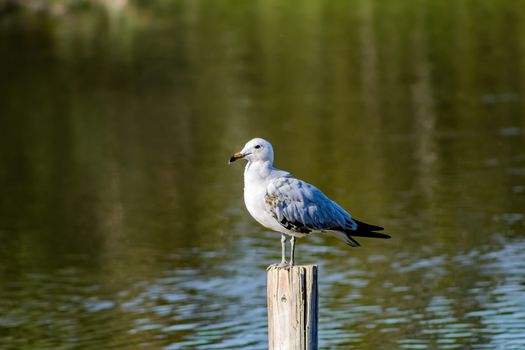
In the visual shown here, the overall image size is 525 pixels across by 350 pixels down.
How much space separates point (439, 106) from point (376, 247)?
51.7 ft

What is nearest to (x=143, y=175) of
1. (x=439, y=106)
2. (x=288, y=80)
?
(x=439, y=106)

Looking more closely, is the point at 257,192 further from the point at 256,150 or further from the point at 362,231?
the point at 362,231

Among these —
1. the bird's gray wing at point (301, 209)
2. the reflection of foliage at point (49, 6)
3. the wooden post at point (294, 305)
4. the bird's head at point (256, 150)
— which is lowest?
the wooden post at point (294, 305)

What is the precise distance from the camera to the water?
53.9 feet

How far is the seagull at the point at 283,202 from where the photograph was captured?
10453mm

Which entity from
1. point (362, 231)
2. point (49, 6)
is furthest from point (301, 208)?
point (49, 6)

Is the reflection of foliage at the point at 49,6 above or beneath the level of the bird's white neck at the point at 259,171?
above

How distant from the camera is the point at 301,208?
1063 centimetres

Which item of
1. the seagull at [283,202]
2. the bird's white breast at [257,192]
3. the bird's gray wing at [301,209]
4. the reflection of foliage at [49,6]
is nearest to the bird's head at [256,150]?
the seagull at [283,202]

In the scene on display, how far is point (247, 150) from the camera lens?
10492mm

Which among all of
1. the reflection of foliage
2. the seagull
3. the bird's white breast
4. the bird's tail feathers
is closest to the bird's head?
the seagull

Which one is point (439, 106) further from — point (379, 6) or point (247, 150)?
point (379, 6)

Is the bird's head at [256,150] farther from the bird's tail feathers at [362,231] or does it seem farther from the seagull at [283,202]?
the bird's tail feathers at [362,231]

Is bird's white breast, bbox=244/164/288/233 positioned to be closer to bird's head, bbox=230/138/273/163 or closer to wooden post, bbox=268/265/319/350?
bird's head, bbox=230/138/273/163
